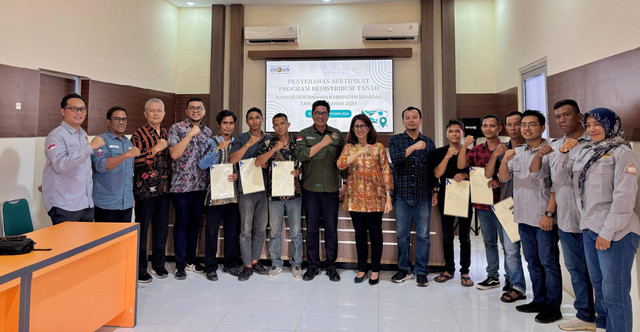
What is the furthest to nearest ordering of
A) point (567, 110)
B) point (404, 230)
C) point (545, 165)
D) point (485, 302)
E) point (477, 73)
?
point (477, 73)
point (404, 230)
point (485, 302)
point (545, 165)
point (567, 110)

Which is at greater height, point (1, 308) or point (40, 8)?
point (40, 8)

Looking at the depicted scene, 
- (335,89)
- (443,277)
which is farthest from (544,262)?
(335,89)

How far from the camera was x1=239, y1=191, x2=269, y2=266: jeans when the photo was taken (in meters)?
3.41

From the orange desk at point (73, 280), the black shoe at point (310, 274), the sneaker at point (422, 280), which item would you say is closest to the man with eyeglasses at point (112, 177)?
the orange desk at point (73, 280)

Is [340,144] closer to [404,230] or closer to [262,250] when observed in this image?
[404,230]

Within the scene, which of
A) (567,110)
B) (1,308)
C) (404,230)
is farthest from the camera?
(404,230)

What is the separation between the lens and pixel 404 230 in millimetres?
3332

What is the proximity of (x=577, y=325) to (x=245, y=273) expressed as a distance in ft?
9.04

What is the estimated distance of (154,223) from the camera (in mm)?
3396

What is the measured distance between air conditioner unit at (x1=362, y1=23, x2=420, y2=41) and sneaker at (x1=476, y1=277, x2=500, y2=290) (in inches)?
163

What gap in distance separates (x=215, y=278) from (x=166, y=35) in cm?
470

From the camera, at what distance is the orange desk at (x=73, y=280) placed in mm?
1583

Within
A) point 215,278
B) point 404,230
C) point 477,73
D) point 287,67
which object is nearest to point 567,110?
point 404,230

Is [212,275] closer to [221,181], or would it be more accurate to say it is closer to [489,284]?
Result: [221,181]
